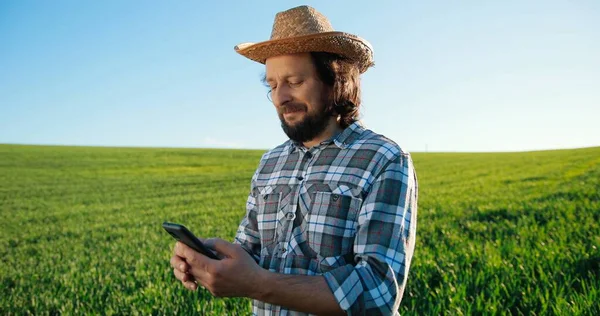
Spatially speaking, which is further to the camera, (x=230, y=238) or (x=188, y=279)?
(x=230, y=238)

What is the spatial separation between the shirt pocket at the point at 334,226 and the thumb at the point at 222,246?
0.42 m

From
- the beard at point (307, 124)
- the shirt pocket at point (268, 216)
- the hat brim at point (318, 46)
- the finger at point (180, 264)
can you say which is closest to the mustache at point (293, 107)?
the beard at point (307, 124)

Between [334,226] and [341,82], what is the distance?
0.80 metres

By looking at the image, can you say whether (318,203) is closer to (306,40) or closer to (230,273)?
(230,273)

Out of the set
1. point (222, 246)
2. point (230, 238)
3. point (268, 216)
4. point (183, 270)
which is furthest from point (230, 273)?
point (230, 238)

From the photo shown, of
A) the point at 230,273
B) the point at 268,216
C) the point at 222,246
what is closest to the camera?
the point at 230,273

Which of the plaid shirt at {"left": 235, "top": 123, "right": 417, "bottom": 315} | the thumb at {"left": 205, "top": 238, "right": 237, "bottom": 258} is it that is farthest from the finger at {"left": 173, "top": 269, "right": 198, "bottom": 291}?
the plaid shirt at {"left": 235, "top": 123, "right": 417, "bottom": 315}

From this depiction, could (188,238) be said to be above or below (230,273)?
above

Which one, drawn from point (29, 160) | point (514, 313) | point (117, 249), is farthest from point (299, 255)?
point (29, 160)

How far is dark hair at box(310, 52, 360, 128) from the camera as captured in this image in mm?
2594

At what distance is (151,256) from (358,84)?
795 centimetres

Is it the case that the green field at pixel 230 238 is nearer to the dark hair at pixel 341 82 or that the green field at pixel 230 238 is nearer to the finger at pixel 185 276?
the dark hair at pixel 341 82

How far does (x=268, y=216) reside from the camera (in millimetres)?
2637

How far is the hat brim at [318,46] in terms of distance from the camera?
8.38 ft
